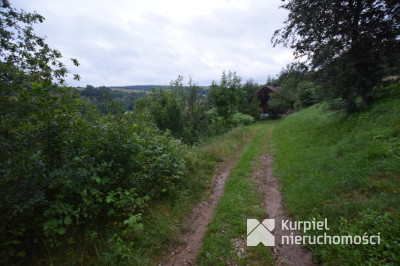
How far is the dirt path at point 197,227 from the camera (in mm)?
3158

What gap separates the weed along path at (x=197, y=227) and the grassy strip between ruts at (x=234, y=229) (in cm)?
16

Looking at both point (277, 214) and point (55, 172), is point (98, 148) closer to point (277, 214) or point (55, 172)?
point (55, 172)

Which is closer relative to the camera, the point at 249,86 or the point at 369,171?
the point at 369,171

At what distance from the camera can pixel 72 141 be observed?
2.90m

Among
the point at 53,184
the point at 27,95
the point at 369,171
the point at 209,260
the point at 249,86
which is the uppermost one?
the point at 249,86

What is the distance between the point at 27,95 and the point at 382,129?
8.62 metres

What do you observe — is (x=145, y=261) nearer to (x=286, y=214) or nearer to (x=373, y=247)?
(x=286, y=214)

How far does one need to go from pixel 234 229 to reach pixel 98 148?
126 inches

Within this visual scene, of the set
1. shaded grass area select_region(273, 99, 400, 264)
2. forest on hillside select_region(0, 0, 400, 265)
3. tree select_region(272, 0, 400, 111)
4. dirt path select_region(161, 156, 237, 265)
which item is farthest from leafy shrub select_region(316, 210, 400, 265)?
tree select_region(272, 0, 400, 111)

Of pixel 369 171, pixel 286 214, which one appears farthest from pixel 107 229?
pixel 369 171

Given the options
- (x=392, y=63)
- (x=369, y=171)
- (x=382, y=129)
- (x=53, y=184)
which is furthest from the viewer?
(x=392, y=63)

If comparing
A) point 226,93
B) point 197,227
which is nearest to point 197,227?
point 197,227

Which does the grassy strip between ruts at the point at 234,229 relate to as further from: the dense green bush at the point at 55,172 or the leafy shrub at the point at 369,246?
the dense green bush at the point at 55,172

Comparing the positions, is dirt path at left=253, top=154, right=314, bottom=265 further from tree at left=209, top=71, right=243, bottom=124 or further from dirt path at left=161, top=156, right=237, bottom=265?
tree at left=209, top=71, right=243, bottom=124
